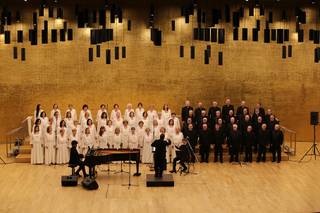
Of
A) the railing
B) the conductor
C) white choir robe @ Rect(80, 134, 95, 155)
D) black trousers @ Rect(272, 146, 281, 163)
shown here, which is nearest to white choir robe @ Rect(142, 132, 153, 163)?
white choir robe @ Rect(80, 134, 95, 155)

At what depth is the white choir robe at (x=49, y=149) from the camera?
17.5 m

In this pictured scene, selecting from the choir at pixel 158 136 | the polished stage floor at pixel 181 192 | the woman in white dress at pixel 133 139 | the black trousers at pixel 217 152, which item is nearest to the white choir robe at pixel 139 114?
the choir at pixel 158 136

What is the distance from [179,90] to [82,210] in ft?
29.5

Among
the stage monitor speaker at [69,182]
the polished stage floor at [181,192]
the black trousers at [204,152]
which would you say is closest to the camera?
the polished stage floor at [181,192]

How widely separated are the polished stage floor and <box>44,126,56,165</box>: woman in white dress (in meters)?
0.44

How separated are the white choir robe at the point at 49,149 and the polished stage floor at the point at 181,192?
17.3 inches

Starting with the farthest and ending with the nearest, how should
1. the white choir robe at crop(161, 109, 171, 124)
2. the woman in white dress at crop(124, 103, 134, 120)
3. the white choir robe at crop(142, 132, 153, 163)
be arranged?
the woman in white dress at crop(124, 103, 134, 120) < the white choir robe at crop(161, 109, 171, 124) < the white choir robe at crop(142, 132, 153, 163)

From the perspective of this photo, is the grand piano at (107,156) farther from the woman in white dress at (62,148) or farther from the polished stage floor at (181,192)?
the woman in white dress at (62,148)

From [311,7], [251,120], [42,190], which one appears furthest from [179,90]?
[42,190]

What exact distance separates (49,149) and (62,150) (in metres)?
0.38

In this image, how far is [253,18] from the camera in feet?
67.7

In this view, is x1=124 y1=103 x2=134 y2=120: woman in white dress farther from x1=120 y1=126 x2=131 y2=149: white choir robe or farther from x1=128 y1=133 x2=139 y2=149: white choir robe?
x1=128 y1=133 x2=139 y2=149: white choir robe

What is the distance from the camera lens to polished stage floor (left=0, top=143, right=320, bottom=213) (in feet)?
41.9

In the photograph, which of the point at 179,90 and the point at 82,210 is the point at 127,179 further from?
the point at 179,90
